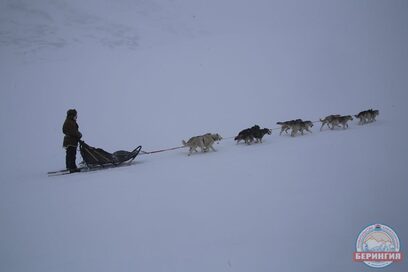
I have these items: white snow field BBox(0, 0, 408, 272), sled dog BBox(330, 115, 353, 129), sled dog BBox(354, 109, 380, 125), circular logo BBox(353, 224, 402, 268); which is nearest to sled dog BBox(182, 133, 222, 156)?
white snow field BBox(0, 0, 408, 272)

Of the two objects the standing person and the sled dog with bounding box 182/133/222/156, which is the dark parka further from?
the sled dog with bounding box 182/133/222/156

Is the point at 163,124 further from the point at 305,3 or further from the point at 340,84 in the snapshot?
the point at 305,3

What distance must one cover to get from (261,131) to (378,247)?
4.87 meters

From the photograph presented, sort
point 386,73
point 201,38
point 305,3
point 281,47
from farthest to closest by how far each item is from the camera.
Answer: point 305,3
point 201,38
point 281,47
point 386,73

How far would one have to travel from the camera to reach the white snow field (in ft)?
10.4

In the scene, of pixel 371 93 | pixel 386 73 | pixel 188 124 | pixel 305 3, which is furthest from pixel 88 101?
pixel 305 3

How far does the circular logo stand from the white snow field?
75 millimetres

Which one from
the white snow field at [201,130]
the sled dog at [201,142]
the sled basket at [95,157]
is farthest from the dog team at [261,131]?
the sled basket at [95,157]

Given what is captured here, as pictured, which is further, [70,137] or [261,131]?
[261,131]

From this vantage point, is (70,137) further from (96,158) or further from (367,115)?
(367,115)

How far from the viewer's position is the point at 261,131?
24.8 ft

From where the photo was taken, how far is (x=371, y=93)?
12.1m

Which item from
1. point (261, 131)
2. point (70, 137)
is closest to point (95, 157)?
→ point (70, 137)

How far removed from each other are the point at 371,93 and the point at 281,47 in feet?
25.0
